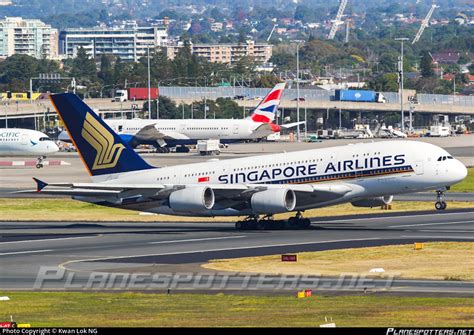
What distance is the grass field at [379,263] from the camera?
53.9 meters

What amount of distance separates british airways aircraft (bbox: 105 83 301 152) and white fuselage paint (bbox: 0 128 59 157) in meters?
26.3

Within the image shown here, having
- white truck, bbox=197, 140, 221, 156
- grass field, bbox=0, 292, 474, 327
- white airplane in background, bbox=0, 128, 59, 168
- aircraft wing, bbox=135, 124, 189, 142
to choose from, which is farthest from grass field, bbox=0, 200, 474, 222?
aircraft wing, bbox=135, 124, 189, 142

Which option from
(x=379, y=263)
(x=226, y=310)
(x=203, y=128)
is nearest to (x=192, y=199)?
(x=379, y=263)

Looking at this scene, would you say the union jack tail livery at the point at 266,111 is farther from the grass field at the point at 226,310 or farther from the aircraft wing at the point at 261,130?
the grass field at the point at 226,310

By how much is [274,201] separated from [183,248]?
8115mm

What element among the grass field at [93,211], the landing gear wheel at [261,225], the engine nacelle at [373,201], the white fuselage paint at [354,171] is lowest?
the grass field at [93,211]

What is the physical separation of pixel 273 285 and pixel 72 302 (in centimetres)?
804

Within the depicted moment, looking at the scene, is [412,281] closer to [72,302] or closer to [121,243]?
[72,302]

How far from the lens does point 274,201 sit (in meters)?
70.2

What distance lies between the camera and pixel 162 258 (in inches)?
2349

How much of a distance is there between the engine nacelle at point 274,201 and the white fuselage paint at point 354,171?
1188mm

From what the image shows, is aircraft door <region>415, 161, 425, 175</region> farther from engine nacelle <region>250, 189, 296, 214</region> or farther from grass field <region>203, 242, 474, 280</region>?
grass field <region>203, 242, 474, 280</region>

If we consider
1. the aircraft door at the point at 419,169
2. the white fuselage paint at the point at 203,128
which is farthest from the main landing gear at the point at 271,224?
the white fuselage paint at the point at 203,128

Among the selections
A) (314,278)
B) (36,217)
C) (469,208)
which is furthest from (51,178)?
(314,278)
